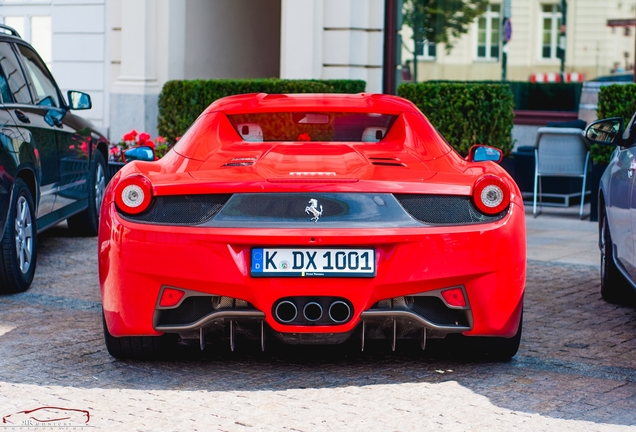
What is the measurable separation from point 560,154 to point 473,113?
1094 millimetres

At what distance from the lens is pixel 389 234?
4.78 m

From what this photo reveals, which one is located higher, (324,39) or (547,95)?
(324,39)

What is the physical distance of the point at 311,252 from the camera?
4.80m

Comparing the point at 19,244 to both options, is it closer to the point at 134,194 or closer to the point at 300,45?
the point at 134,194

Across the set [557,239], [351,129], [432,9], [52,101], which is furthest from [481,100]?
[351,129]

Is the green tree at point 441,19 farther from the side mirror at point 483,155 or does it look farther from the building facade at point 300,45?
the side mirror at point 483,155

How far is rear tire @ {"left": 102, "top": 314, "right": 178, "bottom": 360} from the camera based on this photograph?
206 inches

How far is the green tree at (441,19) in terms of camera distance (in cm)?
1588

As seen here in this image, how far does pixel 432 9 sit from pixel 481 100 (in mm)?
3646

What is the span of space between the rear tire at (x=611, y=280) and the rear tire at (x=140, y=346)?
10.0 ft

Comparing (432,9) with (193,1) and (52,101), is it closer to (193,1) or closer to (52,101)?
(193,1)

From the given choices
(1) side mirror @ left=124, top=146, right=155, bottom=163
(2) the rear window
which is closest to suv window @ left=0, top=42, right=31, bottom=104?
(1) side mirror @ left=124, top=146, right=155, bottom=163

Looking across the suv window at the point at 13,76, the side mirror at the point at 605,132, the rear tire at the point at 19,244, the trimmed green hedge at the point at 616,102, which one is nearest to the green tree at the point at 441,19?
the trimmed green hedge at the point at 616,102

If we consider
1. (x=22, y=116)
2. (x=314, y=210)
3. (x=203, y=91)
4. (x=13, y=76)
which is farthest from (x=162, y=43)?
(x=314, y=210)
